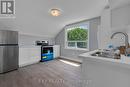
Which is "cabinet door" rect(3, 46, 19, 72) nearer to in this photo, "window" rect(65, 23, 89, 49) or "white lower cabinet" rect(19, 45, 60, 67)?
"white lower cabinet" rect(19, 45, 60, 67)

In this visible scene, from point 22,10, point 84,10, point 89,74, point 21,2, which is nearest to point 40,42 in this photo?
point 22,10

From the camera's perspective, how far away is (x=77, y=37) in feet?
16.5

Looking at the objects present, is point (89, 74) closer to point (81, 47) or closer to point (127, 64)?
point (127, 64)

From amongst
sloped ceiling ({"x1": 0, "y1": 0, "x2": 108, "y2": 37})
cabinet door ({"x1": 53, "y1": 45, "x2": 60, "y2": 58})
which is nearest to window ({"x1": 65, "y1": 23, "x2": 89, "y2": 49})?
cabinet door ({"x1": 53, "y1": 45, "x2": 60, "y2": 58})

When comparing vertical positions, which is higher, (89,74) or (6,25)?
(6,25)

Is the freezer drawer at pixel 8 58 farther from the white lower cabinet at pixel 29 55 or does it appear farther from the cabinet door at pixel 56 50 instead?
the cabinet door at pixel 56 50

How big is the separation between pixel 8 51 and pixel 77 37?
3.47 metres

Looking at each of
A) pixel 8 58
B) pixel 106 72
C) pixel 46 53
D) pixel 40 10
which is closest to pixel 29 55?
pixel 46 53

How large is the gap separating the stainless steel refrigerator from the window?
3.11 meters

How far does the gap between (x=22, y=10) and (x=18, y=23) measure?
0.78 meters

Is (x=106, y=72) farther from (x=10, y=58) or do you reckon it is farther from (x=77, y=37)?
(x=77, y=37)

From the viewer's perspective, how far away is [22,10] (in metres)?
3.12

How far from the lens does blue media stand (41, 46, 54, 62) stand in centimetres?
471

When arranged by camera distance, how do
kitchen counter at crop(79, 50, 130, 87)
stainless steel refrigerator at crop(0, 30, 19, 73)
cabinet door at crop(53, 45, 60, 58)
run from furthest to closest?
1. cabinet door at crop(53, 45, 60, 58)
2. stainless steel refrigerator at crop(0, 30, 19, 73)
3. kitchen counter at crop(79, 50, 130, 87)
